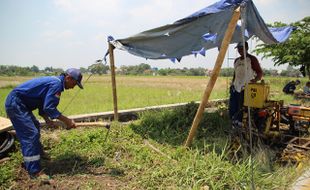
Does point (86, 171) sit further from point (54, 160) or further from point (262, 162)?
point (262, 162)

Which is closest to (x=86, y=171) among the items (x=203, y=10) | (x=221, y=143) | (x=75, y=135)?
(x=75, y=135)

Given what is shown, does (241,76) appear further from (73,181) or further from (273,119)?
(73,181)

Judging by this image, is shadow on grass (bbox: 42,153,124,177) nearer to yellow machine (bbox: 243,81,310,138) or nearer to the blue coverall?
the blue coverall

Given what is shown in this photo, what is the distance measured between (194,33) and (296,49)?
9.04m

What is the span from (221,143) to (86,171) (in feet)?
8.00

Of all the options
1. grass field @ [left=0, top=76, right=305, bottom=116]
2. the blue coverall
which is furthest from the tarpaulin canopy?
the blue coverall

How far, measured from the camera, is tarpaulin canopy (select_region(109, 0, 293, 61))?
4.85 meters

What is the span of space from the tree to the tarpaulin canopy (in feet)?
19.8

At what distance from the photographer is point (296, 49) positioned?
41.8 ft

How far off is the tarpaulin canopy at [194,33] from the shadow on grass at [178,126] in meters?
1.42

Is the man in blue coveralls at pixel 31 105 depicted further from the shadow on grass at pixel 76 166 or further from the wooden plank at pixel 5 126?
the wooden plank at pixel 5 126

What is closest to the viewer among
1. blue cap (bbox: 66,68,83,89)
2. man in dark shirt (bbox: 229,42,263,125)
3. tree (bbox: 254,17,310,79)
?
blue cap (bbox: 66,68,83,89)

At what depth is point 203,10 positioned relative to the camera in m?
4.89

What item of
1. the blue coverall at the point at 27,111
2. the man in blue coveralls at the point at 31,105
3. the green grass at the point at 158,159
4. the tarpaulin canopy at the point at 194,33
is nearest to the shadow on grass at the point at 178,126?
the green grass at the point at 158,159
